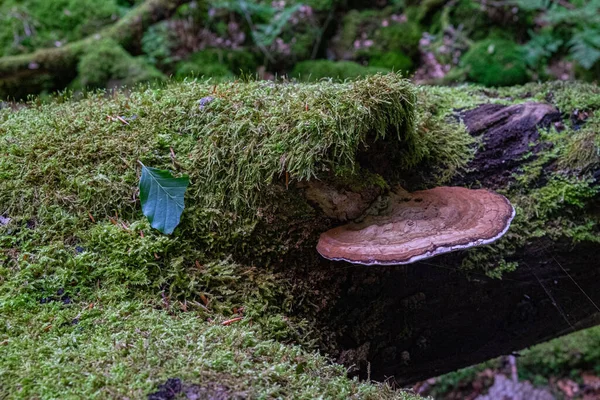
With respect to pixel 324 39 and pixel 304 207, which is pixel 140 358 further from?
pixel 324 39

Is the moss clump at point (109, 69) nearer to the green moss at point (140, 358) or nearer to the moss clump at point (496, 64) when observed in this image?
Result: the moss clump at point (496, 64)

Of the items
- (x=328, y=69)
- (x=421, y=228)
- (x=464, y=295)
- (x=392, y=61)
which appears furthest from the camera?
(x=392, y=61)

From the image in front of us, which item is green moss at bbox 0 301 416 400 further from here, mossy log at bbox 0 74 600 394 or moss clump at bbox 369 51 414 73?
moss clump at bbox 369 51 414 73

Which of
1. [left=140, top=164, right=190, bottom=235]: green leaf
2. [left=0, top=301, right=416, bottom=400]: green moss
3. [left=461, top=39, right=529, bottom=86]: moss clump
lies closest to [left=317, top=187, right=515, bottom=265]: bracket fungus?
[left=0, top=301, right=416, bottom=400]: green moss

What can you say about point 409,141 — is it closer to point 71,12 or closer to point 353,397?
point 353,397

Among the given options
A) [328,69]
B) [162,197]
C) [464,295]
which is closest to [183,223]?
[162,197]

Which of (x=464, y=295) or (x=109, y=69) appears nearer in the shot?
(x=464, y=295)

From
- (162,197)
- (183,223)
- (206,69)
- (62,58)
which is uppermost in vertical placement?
(162,197)

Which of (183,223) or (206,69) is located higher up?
(183,223)
